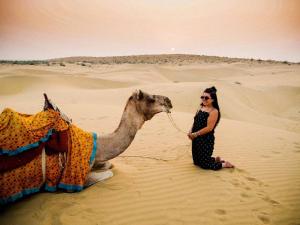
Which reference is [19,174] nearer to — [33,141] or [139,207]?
[33,141]

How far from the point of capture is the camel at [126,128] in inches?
183

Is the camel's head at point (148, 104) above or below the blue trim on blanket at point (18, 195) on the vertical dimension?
above

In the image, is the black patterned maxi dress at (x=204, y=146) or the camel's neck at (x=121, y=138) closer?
the camel's neck at (x=121, y=138)

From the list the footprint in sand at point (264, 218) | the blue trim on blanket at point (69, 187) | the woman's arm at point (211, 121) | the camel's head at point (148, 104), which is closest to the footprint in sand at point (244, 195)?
the footprint in sand at point (264, 218)

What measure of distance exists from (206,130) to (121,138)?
1710mm

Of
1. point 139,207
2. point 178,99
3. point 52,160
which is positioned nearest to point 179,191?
point 139,207

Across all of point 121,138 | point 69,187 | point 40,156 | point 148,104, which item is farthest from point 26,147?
point 148,104

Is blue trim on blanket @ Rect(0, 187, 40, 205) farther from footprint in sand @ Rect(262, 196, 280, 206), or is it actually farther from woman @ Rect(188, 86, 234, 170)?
footprint in sand @ Rect(262, 196, 280, 206)

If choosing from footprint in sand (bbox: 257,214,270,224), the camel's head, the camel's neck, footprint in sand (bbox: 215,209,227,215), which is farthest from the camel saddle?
footprint in sand (bbox: 257,214,270,224)

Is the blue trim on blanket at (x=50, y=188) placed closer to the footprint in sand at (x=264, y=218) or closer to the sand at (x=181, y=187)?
the sand at (x=181, y=187)

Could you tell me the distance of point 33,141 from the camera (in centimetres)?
406

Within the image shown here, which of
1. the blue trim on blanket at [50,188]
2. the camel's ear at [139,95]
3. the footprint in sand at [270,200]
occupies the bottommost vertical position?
the footprint in sand at [270,200]

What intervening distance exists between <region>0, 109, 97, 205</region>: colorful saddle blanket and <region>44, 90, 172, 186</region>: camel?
18cm

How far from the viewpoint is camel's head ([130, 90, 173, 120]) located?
4805 millimetres
